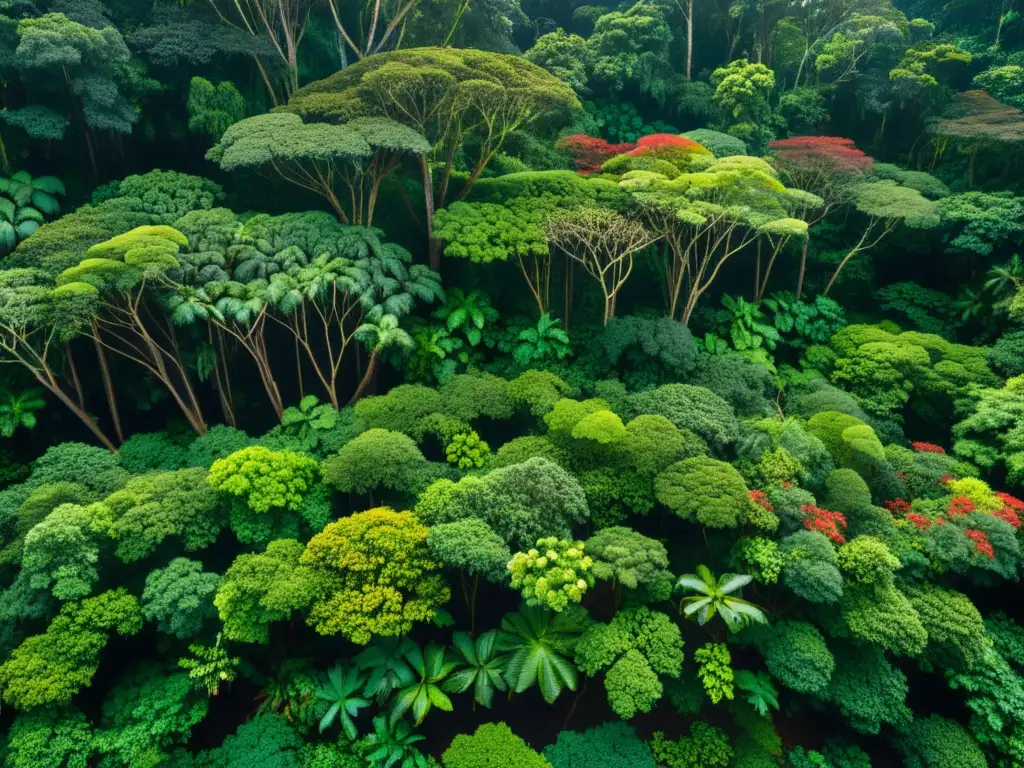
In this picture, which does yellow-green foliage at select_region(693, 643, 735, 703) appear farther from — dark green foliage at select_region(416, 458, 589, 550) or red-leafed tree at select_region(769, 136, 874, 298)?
red-leafed tree at select_region(769, 136, 874, 298)

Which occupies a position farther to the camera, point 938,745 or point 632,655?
A: point 938,745

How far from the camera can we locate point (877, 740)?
10094 millimetres

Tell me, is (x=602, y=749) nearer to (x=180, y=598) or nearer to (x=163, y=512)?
(x=180, y=598)

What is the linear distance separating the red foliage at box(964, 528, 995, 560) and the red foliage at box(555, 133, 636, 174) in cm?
1342

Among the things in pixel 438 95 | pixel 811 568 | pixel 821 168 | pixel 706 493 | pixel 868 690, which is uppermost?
pixel 438 95

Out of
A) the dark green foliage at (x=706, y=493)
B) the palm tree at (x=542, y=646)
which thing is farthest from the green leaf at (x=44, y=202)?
the dark green foliage at (x=706, y=493)

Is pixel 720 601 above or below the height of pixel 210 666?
above

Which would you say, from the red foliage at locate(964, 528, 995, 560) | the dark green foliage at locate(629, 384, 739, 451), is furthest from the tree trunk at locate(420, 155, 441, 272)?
the red foliage at locate(964, 528, 995, 560)

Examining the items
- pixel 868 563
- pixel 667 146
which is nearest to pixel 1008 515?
pixel 868 563

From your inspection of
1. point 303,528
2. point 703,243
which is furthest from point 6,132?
point 703,243

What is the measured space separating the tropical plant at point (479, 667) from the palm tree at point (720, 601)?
3.10 m

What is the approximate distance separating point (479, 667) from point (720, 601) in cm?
397

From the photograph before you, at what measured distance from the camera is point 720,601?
29.0 ft

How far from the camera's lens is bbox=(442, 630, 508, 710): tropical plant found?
897cm
